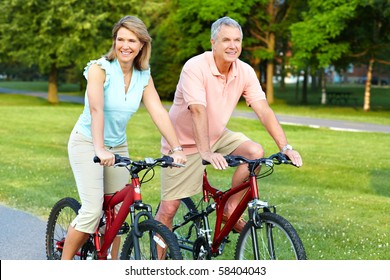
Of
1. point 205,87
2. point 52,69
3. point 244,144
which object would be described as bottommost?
point 52,69

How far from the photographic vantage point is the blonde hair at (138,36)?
15.5ft

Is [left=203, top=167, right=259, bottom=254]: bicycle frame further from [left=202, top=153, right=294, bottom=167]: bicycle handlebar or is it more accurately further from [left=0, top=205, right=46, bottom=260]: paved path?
[left=0, top=205, right=46, bottom=260]: paved path

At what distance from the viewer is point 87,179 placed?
4.93 meters

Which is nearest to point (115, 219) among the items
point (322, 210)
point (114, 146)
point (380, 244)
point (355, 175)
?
point (114, 146)

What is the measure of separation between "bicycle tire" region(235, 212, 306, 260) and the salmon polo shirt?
86cm

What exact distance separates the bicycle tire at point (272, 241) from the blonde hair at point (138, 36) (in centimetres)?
117

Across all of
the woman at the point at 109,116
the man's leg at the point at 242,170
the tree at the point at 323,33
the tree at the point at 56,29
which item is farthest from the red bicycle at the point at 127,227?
the tree at the point at 56,29

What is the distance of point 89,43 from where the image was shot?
46781mm

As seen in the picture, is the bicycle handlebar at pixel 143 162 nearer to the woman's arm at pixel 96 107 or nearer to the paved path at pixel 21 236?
the woman's arm at pixel 96 107

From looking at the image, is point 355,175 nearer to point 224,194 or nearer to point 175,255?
point 224,194

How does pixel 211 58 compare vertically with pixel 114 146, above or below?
above

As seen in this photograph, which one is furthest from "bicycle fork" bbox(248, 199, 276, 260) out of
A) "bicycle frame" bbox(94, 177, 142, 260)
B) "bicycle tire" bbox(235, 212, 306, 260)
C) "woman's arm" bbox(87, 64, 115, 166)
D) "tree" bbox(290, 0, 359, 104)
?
"tree" bbox(290, 0, 359, 104)

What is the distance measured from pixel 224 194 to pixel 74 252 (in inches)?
40.8

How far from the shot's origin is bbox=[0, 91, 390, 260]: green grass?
308 inches
